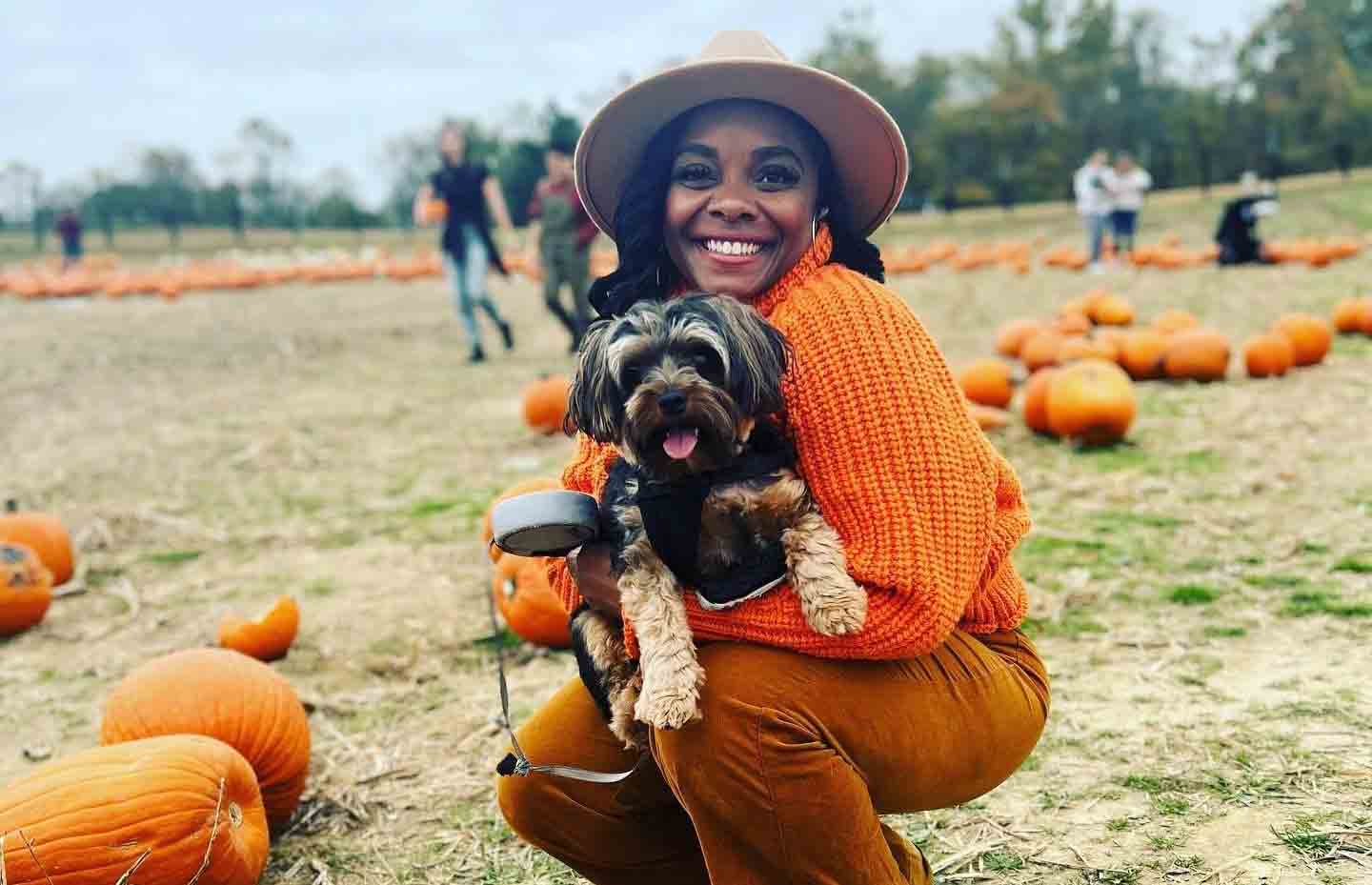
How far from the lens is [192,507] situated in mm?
7098

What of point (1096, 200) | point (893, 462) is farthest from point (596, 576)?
point (1096, 200)

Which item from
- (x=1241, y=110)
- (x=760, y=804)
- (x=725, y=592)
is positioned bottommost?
(x=760, y=804)

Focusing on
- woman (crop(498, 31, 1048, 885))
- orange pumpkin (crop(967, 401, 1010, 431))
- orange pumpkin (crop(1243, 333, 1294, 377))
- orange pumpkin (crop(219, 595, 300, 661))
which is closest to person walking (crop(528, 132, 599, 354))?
orange pumpkin (crop(967, 401, 1010, 431))

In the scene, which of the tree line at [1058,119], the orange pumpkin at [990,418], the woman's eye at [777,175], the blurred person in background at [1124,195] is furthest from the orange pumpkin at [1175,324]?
the tree line at [1058,119]

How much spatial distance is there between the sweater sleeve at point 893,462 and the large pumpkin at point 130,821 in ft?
5.79

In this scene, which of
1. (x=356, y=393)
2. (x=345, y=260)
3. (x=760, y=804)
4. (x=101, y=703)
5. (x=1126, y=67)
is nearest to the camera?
(x=760, y=804)

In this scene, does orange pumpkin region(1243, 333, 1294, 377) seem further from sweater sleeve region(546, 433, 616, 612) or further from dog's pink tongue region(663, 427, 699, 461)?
dog's pink tongue region(663, 427, 699, 461)

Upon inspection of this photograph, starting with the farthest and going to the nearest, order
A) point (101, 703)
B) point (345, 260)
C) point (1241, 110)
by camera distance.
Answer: point (1241, 110), point (345, 260), point (101, 703)

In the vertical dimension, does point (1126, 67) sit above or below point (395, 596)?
above

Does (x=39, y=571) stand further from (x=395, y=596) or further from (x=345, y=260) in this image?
(x=345, y=260)

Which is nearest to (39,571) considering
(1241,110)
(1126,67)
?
(1241,110)

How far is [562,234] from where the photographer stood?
1213cm

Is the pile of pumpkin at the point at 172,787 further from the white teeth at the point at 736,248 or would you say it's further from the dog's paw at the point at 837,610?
the white teeth at the point at 736,248

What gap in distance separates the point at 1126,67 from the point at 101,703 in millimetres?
59562
